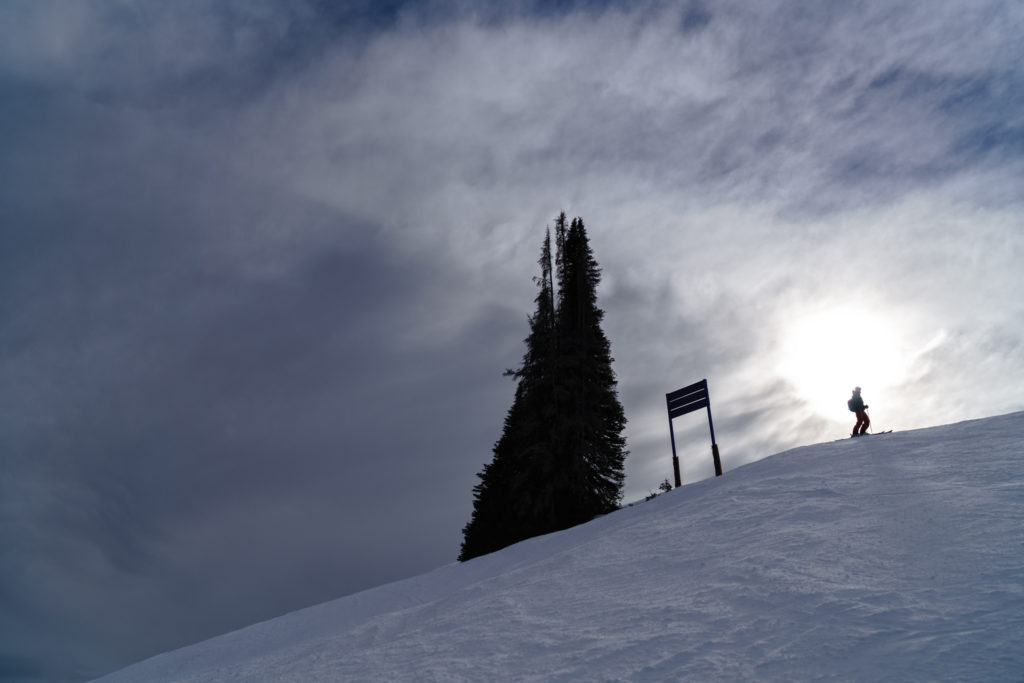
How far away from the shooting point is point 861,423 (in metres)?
19.8

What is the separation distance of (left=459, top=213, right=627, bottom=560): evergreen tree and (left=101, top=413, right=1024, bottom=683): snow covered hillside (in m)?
12.3

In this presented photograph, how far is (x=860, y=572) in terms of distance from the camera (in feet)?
26.0

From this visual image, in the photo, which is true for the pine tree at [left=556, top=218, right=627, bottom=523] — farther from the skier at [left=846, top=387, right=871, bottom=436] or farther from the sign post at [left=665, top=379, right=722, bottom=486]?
the skier at [left=846, top=387, right=871, bottom=436]

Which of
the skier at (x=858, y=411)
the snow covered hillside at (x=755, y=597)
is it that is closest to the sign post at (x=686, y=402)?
the skier at (x=858, y=411)

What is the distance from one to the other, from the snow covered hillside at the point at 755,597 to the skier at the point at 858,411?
4.43 m

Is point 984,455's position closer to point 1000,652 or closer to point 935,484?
point 935,484

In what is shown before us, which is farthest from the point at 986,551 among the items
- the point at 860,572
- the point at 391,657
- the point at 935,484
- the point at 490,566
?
the point at 490,566

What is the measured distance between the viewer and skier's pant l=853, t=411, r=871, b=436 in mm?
19688

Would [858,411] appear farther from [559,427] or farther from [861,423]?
[559,427]

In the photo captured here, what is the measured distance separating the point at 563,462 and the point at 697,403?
7642mm

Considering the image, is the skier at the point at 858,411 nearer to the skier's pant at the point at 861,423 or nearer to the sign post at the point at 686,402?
the skier's pant at the point at 861,423

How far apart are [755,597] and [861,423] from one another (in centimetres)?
1395

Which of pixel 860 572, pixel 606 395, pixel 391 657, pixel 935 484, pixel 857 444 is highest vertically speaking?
pixel 606 395

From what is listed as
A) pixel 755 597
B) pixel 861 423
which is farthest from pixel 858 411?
pixel 755 597
